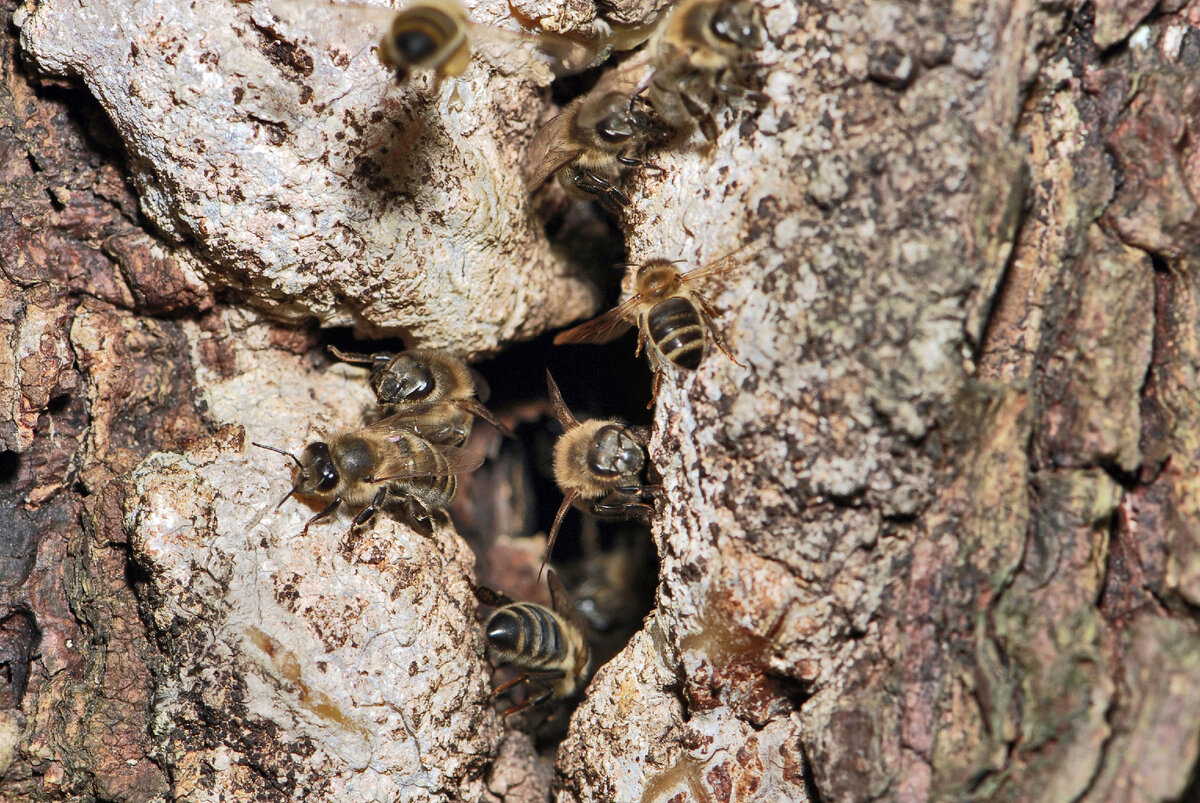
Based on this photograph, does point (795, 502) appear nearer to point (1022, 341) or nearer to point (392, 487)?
point (1022, 341)

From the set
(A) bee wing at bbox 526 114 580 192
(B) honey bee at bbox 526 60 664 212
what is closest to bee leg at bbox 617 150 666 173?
(B) honey bee at bbox 526 60 664 212

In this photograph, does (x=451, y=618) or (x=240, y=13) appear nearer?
(x=240, y=13)

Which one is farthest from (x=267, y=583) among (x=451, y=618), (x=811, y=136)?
(x=811, y=136)

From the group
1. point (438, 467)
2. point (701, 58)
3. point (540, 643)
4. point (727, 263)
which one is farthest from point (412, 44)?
point (540, 643)

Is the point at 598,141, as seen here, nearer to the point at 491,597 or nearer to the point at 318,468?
the point at 318,468

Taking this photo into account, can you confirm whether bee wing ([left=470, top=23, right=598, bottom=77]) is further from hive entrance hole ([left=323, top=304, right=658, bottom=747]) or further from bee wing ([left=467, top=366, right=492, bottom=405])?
bee wing ([left=467, top=366, right=492, bottom=405])
